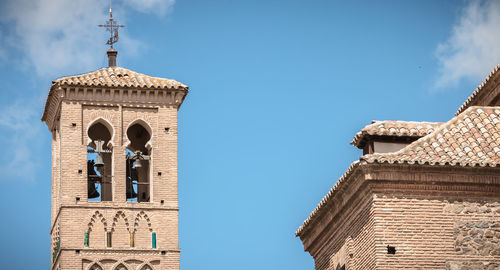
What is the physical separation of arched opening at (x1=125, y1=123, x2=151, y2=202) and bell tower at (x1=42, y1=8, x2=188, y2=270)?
0.08 ft

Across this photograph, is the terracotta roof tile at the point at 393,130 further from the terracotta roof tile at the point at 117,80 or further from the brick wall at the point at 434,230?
the terracotta roof tile at the point at 117,80

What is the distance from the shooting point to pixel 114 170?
121 feet

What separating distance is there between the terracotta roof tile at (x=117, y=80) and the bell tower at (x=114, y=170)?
25 millimetres

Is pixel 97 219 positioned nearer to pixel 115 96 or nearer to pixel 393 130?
pixel 115 96

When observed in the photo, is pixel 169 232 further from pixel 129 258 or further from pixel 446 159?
pixel 446 159

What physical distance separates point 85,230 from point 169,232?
6.90 feet

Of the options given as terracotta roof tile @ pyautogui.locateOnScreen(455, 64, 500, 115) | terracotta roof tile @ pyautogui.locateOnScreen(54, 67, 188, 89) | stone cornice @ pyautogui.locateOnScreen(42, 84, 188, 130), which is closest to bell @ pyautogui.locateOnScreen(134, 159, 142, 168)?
stone cornice @ pyautogui.locateOnScreen(42, 84, 188, 130)

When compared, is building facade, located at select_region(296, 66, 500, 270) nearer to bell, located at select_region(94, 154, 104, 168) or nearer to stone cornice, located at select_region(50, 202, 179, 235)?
stone cornice, located at select_region(50, 202, 179, 235)

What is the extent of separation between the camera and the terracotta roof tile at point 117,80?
3678 cm

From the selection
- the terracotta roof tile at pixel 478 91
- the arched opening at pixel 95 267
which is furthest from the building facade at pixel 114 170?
the terracotta roof tile at pixel 478 91

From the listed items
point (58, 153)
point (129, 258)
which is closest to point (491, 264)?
point (129, 258)

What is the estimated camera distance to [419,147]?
22359 mm

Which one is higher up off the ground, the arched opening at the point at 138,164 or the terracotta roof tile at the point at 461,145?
the arched opening at the point at 138,164

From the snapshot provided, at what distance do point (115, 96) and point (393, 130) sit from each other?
14.6m
